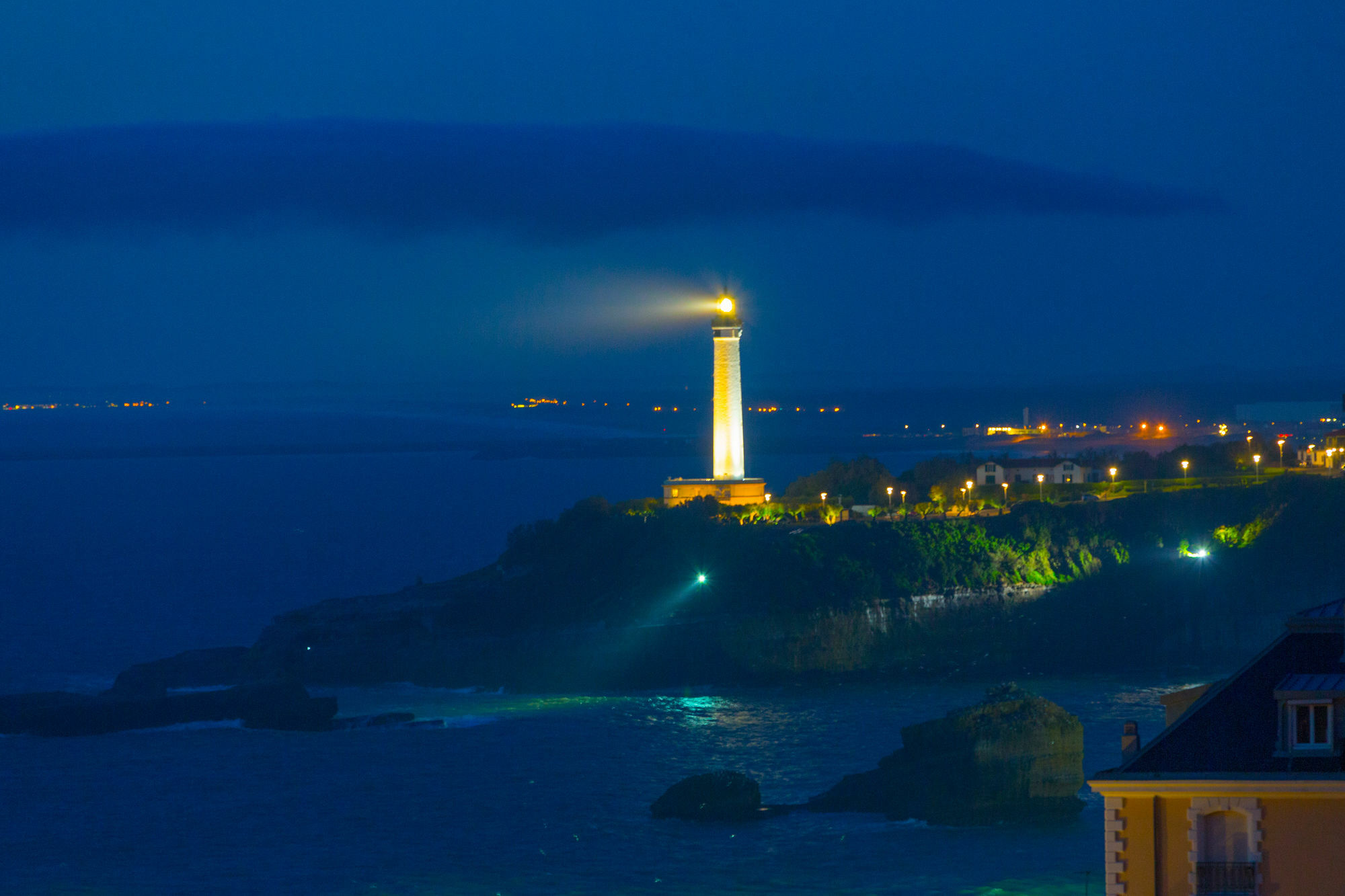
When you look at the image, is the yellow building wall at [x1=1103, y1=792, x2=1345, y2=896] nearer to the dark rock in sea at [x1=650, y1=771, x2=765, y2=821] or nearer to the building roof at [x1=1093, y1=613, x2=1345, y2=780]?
the building roof at [x1=1093, y1=613, x2=1345, y2=780]

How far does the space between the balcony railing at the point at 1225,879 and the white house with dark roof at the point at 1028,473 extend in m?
55.6

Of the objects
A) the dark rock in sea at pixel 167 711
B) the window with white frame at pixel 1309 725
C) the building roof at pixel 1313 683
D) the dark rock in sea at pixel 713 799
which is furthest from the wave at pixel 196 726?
the window with white frame at pixel 1309 725

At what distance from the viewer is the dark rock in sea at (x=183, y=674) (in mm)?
43625

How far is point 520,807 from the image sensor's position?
32406 mm

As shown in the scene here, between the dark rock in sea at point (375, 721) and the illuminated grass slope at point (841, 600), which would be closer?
the dark rock in sea at point (375, 721)

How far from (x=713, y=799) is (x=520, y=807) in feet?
12.6

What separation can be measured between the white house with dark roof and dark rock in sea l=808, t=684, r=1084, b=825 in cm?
3569

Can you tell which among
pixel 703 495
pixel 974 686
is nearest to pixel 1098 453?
pixel 703 495

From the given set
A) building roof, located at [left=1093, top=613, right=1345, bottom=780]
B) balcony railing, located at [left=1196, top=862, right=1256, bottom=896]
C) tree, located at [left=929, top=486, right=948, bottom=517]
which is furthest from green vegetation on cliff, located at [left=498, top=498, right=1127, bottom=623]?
balcony railing, located at [left=1196, top=862, right=1256, bottom=896]

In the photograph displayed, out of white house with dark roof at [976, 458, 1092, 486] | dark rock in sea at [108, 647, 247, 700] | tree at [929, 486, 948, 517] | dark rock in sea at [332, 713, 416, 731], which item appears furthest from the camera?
white house with dark roof at [976, 458, 1092, 486]

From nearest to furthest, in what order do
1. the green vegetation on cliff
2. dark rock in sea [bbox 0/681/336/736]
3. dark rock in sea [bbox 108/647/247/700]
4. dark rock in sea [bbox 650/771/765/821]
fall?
dark rock in sea [bbox 650/771/765/821]
dark rock in sea [bbox 0/681/336/736]
dark rock in sea [bbox 108/647/247/700]
the green vegetation on cliff

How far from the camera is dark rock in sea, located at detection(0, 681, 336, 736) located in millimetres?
40531

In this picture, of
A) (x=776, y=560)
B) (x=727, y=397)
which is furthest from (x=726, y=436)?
(x=776, y=560)

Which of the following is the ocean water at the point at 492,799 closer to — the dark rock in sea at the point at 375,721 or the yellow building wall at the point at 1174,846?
the dark rock in sea at the point at 375,721
